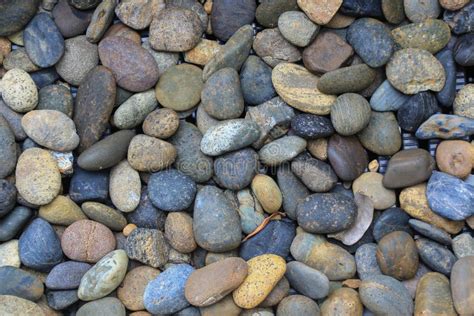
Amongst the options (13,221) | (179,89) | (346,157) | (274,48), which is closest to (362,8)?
(274,48)

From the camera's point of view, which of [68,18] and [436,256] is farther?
[68,18]

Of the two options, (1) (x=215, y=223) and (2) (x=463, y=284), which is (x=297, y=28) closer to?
(1) (x=215, y=223)

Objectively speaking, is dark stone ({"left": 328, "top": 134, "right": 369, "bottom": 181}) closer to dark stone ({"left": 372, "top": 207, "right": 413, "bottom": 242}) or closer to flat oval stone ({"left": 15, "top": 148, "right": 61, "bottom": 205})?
dark stone ({"left": 372, "top": 207, "right": 413, "bottom": 242})

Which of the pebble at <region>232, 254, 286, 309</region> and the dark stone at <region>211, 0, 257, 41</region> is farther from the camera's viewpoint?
the dark stone at <region>211, 0, 257, 41</region>

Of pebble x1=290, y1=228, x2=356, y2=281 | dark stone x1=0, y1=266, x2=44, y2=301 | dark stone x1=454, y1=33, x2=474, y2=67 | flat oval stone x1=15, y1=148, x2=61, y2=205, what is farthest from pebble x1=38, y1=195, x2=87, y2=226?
dark stone x1=454, y1=33, x2=474, y2=67

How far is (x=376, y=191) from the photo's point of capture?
131 cm

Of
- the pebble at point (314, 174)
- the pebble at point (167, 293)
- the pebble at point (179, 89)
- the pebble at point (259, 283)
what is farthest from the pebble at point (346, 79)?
the pebble at point (167, 293)

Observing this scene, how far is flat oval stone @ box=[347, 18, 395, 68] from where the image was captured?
4.22ft

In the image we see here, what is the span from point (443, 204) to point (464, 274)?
5.5 inches

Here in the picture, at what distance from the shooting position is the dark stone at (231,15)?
1.36 m

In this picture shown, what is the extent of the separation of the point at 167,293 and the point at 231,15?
A: 0.60 metres

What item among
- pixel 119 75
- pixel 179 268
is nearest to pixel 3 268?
pixel 179 268

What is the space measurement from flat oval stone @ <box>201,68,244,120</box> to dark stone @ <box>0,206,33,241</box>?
1.40ft

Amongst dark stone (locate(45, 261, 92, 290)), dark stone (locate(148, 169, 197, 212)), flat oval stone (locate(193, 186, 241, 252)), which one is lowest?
dark stone (locate(45, 261, 92, 290))
